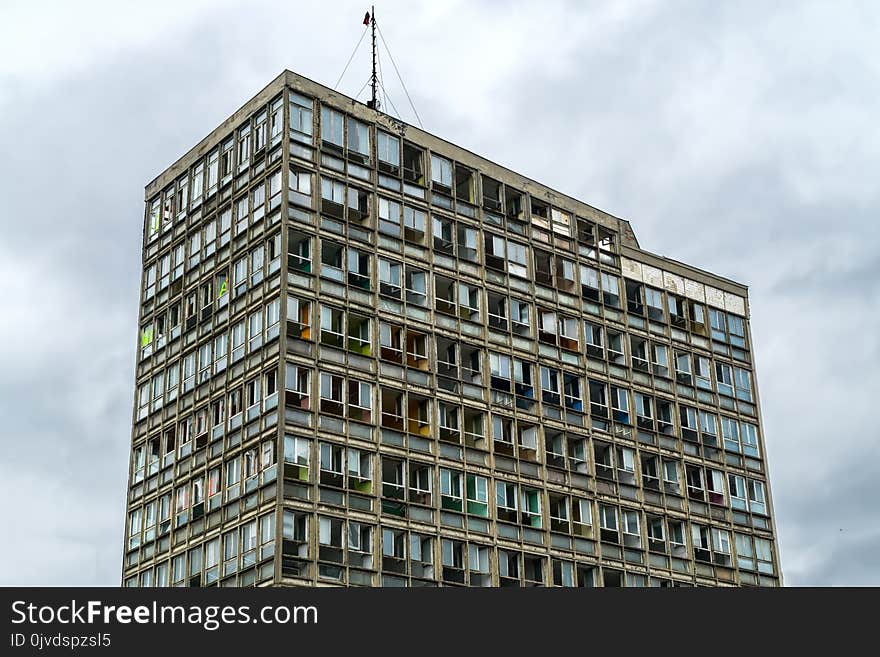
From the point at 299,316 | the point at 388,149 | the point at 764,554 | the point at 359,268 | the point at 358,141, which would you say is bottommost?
the point at 764,554

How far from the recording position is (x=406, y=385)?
237 ft

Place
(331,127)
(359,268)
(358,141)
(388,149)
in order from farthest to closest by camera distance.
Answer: (388,149) → (358,141) → (331,127) → (359,268)

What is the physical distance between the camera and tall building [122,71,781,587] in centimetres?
6862

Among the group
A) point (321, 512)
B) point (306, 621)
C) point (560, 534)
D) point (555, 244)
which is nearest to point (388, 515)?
point (321, 512)

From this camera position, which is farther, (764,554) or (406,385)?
(764,554)

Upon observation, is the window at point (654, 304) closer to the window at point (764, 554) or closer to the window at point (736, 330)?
the window at point (736, 330)

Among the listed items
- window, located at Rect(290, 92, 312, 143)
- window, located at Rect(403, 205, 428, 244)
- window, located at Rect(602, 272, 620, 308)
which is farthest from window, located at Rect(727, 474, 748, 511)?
window, located at Rect(290, 92, 312, 143)

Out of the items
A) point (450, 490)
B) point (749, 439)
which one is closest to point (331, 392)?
point (450, 490)

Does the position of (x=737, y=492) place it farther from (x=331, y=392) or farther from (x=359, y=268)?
(x=331, y=392)

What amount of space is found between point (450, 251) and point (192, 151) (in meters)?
15.1

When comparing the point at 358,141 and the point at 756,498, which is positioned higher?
the point at 358,141

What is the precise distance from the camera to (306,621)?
112ft

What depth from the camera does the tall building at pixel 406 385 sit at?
6862 centimetres

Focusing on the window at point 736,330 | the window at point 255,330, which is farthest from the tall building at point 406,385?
the window at point 736,330
